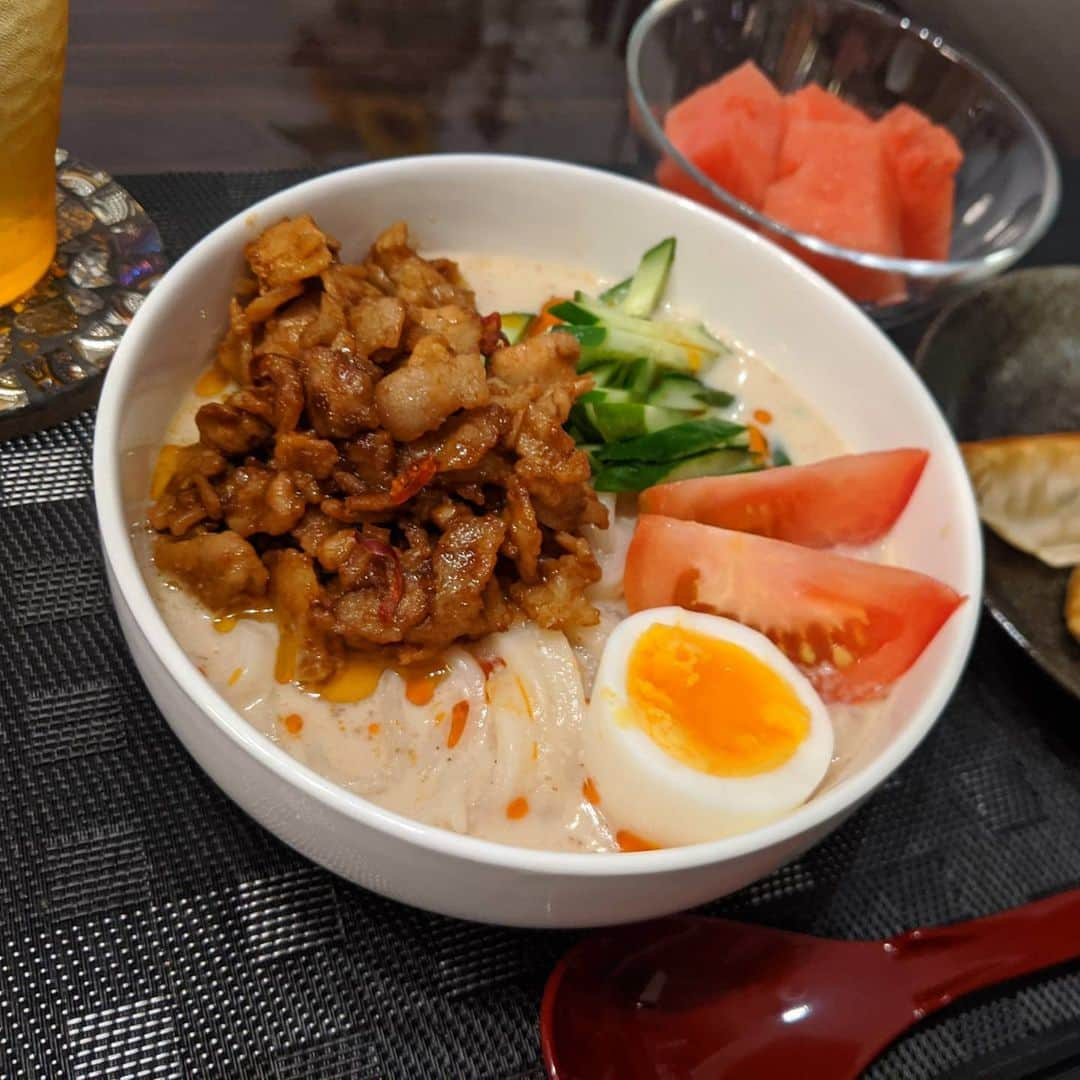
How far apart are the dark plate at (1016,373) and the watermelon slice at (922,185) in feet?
0.97

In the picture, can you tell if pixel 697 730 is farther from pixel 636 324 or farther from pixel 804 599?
pixel 636 324

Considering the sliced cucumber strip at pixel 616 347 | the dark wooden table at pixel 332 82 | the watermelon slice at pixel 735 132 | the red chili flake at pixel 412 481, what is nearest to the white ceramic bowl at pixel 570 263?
the sliced cucumber strip at pixel 616 347

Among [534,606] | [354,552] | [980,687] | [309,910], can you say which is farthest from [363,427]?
[980,687]

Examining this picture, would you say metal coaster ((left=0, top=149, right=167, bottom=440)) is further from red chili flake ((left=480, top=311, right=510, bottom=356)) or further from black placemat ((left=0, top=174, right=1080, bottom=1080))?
red chili flake ((left=480, top=311, right=510, bottom=356))

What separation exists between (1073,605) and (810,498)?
583mm

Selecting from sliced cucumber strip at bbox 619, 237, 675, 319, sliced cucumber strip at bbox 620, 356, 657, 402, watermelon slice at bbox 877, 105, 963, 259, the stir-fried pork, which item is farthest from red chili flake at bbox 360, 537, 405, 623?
watermelon slice at bbox 877, 105, 963, 259

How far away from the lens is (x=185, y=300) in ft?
4.94

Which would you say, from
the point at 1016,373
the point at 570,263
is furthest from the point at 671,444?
the point at 1016,373

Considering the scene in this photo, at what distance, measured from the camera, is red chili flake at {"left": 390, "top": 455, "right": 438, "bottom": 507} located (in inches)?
54.3

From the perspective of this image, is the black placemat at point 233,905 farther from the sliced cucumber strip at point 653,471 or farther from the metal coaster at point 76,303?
the sliced cucumber strip at point 653,471

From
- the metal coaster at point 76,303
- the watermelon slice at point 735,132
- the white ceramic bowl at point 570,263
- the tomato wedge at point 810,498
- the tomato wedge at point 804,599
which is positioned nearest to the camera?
the white ceramic bowl at point 570,263

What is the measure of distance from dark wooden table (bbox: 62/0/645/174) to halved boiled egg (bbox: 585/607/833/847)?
1.58 metres

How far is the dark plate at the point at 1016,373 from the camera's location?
193cm

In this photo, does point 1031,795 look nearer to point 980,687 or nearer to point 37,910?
point 980,687
